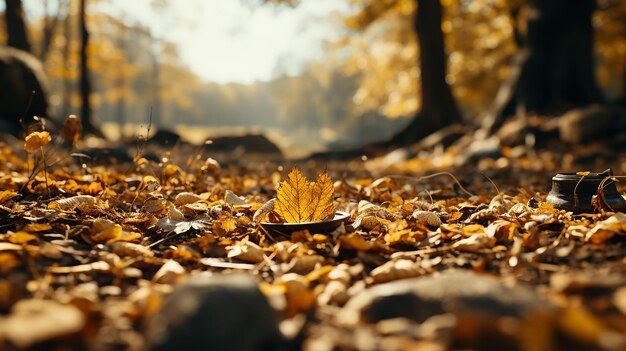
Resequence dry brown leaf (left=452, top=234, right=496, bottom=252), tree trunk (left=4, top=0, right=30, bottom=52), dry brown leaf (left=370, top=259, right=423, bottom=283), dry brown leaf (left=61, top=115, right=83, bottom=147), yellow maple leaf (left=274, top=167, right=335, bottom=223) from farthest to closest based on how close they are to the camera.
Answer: tree trunk (left=4, top=0, right=30, bottom=52) < dry brown leaf (left=61, top=115, right=83, bottom=147) < yellow maple leaf (left=274, top=167, right=335, bottom=223) < dry brown leaf (left=452, top=234, right=496, bottom=252) < dry brown leaf (left=370, top=259, right=423, bottom=283)

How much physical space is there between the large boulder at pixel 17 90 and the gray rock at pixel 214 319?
746cm

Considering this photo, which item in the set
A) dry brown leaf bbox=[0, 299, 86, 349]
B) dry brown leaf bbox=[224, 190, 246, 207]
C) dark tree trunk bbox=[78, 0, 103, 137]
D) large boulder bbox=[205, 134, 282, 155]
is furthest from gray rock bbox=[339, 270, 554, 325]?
dark tree trunk bbox=[78, 0, 103, 137]

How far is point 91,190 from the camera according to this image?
2510 millimetres

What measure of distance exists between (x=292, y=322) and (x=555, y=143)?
6.72 meters

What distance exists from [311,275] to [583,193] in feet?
4.40

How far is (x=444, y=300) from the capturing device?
0.99 meters

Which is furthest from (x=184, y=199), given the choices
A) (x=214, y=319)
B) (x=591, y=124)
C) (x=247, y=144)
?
(x=247, y=144)

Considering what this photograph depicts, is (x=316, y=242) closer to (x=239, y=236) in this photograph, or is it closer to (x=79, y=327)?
(x=239, y=236)

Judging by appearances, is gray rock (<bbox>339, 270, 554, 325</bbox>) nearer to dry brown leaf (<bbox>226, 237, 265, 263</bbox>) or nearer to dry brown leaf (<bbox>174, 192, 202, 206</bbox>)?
dry brown leaf (<bbox>226, 237, 265, 263</bbox>)

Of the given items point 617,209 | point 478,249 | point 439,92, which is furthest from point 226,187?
point 439,92

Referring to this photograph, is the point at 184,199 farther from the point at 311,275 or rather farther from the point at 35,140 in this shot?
the point at 311,275

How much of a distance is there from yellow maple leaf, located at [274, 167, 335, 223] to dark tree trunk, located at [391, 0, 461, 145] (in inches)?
350

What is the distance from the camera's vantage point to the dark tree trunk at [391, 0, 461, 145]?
416 inches

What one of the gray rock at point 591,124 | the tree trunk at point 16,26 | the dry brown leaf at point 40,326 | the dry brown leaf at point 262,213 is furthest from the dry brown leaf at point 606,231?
the tree trunk at point 16,26
